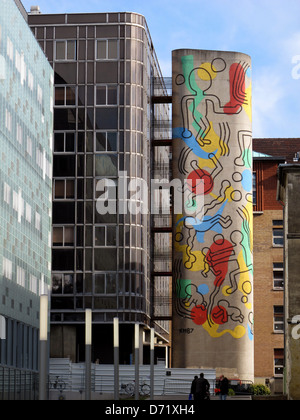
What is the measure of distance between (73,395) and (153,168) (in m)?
32.0

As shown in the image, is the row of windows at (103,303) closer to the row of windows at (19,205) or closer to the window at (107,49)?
the row of windows at (19,205)

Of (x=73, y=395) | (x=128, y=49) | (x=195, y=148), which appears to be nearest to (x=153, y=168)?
(x=195, y=148)

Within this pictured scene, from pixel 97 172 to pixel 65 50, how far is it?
459 inches

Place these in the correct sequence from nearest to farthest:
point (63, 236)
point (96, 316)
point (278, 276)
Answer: point (96, 316), point (63, 236), point (278, 276)

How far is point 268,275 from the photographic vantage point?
A: 351ft

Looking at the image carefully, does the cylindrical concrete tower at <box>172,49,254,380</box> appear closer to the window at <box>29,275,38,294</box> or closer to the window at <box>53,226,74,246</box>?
the window at <box>53,226,74,246</box>

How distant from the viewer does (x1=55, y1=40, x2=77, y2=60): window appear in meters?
88.4

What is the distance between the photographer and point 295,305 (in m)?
60.2

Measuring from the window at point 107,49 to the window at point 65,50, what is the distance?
2270 mm

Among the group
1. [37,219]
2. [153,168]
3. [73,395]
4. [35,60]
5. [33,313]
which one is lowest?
[73,395]

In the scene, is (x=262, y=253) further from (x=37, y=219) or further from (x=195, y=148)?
(x=37, y=219)

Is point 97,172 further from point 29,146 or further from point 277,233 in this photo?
point 277,233

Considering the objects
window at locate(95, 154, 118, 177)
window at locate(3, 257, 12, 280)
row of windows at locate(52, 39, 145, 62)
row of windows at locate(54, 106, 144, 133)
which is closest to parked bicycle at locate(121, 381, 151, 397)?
window at locate(3, 257, 12, 280)

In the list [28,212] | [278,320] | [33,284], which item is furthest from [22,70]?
[278,320]
